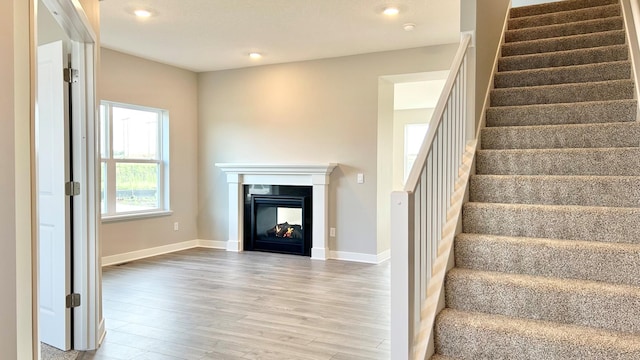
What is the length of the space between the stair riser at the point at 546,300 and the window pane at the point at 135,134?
16.3 ft

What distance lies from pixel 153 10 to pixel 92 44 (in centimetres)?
151

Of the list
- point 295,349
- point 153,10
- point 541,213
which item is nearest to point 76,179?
point 295,349

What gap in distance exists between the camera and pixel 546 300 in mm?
2113

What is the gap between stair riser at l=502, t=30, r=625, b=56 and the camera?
11.9ft

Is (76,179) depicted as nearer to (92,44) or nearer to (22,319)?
(92,44)

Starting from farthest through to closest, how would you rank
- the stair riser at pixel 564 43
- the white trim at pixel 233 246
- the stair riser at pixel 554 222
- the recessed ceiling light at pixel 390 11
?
the white trim at pixel 233 246
the recessed ceiling light at pixel 390 11
the stair riser at pixel 564 43
the stair riser at pixel 554 222

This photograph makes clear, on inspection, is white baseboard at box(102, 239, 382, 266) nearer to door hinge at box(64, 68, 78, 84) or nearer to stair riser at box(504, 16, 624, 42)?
stair riser at box(504, 16, 624, 42)

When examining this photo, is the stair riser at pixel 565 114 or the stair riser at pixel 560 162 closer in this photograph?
the stair riser at pixel 560 162

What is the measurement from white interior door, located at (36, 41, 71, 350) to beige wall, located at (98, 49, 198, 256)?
9.02 feet

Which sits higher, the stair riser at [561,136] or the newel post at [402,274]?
the stair riser at [561,136]

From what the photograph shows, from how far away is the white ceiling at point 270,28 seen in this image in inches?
160

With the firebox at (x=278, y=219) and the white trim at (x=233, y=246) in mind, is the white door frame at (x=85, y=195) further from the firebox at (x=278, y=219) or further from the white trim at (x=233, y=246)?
the white trim at (x=233, y=246)

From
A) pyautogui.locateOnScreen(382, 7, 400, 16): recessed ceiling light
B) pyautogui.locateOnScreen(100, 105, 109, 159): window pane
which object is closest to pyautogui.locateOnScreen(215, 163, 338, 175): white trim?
pyautogui.locateOnScreen(100, 105, 109, 159): window pane

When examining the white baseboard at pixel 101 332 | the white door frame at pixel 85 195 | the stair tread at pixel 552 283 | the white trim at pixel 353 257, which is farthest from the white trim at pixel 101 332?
the white trim at pixel 353 257
